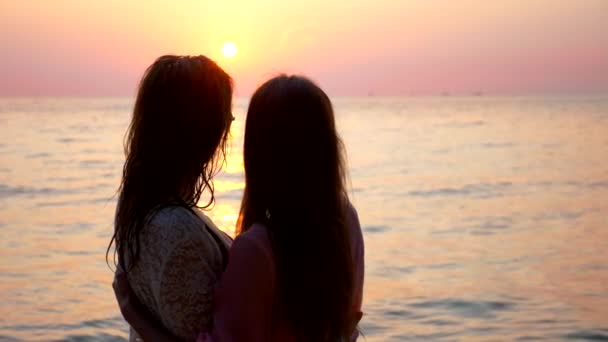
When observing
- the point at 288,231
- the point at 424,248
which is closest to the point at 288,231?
the point at 288,231

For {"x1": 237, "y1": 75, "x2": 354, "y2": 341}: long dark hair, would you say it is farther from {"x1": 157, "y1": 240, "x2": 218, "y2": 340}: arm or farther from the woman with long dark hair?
{"x1": 157, "y1": 240, "x2": 218, "y2": 340}: arm

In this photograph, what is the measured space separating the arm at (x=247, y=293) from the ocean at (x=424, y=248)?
44 centimetres

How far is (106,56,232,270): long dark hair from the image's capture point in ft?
8.13

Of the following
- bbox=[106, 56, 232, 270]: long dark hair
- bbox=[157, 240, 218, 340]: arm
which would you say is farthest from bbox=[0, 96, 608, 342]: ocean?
bbox=[157, 240, 218, 340]: arm

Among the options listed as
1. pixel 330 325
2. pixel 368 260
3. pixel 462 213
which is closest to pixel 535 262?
pixel 368 260

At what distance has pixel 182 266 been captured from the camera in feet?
7.88

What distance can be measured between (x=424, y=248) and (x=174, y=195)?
11497 mm

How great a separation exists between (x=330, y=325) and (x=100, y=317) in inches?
287

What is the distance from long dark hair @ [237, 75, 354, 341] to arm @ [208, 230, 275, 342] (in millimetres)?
43

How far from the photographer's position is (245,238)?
7.59 feet

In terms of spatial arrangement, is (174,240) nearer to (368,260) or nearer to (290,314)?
(290,314)

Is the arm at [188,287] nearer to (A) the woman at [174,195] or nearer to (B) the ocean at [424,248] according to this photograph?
(A) the woman at [174,195]

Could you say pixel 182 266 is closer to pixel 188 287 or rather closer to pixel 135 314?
pixel 188 287

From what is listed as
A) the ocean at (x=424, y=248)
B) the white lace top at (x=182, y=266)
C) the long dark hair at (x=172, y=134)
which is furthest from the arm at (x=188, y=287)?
the ocean at (x=424, y=248)
